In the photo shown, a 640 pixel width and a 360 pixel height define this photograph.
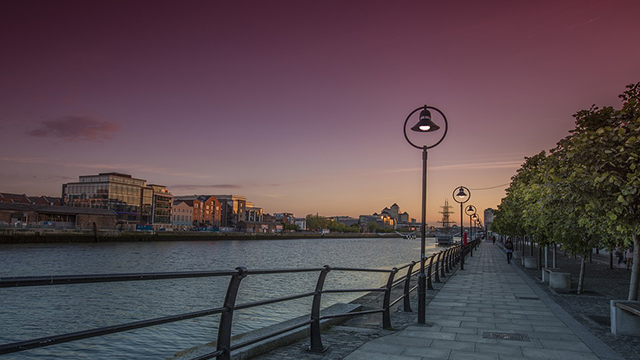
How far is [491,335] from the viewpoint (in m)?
8.66

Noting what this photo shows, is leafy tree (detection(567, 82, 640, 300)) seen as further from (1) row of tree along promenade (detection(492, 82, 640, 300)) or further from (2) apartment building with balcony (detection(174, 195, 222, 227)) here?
(2) apartment building with balcony (detection(174, 195, 222, 227))

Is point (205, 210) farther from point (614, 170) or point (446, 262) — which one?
point (614, 170)

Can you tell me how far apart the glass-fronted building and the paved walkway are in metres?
130

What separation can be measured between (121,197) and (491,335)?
5363 inches

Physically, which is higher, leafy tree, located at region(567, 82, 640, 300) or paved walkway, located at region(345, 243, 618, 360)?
leafy tree, located at region(567, 82, 640, 300)

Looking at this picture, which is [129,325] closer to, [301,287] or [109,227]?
[301,287]

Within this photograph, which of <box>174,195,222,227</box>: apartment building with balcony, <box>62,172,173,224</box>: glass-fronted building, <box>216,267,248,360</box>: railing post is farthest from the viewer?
<box>174,195,222,227</box>: apartment building with balcony

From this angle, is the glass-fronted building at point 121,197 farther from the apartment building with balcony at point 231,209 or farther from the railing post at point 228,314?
the railing post at point 228,314

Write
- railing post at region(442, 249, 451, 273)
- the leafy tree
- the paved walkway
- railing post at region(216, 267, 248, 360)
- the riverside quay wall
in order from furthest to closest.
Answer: the riverside quay wall → railing post at region(442, 249, 451, 273) → the leafy tree → the paved walkway → railing post at region(216, 267, 248, 360)

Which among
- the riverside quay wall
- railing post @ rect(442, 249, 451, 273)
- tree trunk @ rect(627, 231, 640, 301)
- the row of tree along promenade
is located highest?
the row of tree along promenade

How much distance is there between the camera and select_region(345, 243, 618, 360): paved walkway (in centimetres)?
709

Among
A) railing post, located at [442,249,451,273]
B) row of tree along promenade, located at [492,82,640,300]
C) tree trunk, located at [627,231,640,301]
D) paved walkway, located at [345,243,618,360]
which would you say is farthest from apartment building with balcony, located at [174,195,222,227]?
tree trunk, located at [627,231,640,301]

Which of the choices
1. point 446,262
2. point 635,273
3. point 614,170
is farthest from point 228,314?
point 446,262

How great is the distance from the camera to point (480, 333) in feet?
28.9
